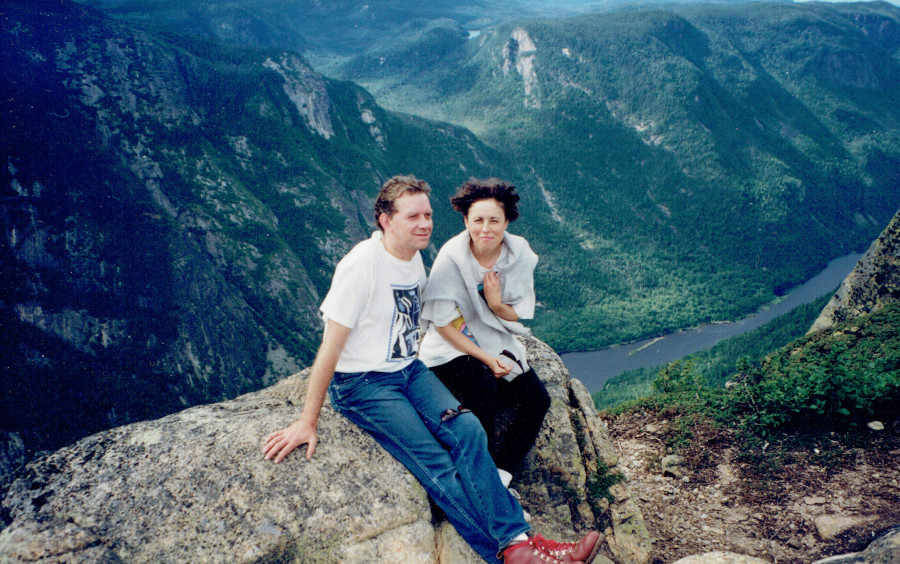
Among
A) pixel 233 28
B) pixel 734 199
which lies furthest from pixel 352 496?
pixel 233 28

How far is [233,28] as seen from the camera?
187 metres

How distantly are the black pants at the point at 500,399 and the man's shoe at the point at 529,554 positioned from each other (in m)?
1.33

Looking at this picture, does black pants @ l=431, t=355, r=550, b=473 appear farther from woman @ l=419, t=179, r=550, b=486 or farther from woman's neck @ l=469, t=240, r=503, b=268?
woman's neck @ l=469, t=240, r=503, b=268

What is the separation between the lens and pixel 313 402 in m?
5.27

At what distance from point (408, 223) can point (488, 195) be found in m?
1.04

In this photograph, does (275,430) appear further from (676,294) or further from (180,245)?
(676,294)

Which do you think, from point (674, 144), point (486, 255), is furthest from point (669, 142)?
point (486, 255)

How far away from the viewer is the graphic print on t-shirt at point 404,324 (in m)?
5.76

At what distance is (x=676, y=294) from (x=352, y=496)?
356 ft

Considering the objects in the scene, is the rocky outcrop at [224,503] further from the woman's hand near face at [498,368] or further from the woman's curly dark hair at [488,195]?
the woman's curly dark hair at [488,195]

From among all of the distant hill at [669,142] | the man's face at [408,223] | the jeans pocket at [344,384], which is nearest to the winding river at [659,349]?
the distant hill at [669,142]

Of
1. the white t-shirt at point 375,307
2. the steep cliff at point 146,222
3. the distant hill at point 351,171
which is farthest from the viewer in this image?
the distant hill at point 351,171

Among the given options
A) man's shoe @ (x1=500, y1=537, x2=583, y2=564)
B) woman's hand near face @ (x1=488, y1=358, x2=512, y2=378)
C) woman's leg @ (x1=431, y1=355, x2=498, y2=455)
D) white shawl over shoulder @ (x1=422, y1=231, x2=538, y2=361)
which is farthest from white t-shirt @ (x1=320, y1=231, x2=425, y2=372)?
man's shoe @ (x1=500, y1=537, x2=583, y2=564)

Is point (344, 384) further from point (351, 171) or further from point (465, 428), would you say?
point (351, 171)
